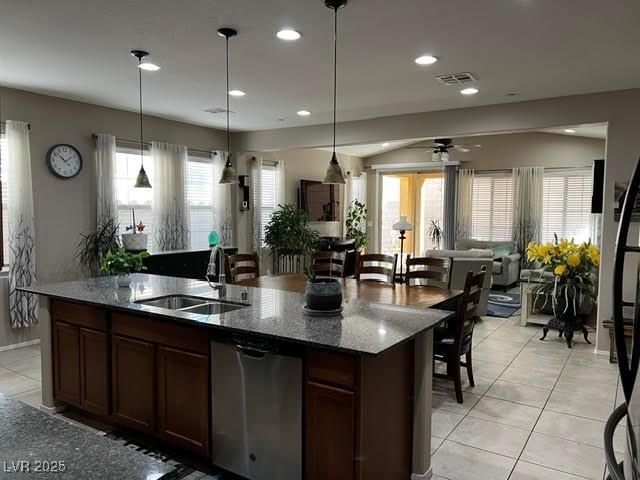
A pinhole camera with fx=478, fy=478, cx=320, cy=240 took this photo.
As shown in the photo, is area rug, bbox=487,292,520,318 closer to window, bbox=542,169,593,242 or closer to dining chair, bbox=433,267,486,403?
window, bbox=542,169,593,242

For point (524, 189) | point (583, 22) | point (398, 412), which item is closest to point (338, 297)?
point (398, 412)

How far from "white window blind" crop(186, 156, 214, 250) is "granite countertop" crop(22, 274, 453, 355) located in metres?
3.27

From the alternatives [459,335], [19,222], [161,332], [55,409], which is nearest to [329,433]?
[161,332]

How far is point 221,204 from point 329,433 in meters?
5.30

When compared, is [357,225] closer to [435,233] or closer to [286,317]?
[435,233]

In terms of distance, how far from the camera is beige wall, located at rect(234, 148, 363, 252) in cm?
747

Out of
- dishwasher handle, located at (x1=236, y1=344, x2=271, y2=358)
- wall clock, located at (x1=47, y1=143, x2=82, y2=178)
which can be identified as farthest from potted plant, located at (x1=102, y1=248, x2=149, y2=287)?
wall clock, located at (x1=47, y1=143, x2=82, y2=178)

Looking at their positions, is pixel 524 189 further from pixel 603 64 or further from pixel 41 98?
pixel 41 98

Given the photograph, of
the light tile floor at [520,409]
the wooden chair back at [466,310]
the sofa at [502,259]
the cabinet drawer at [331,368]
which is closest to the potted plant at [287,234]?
the sofa at [502,259]

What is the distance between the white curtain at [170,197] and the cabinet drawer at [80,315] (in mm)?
2868

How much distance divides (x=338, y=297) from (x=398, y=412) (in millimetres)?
674

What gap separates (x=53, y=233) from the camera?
5.13 m

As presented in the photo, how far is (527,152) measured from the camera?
9336 mm

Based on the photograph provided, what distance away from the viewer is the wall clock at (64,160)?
5.05 m
